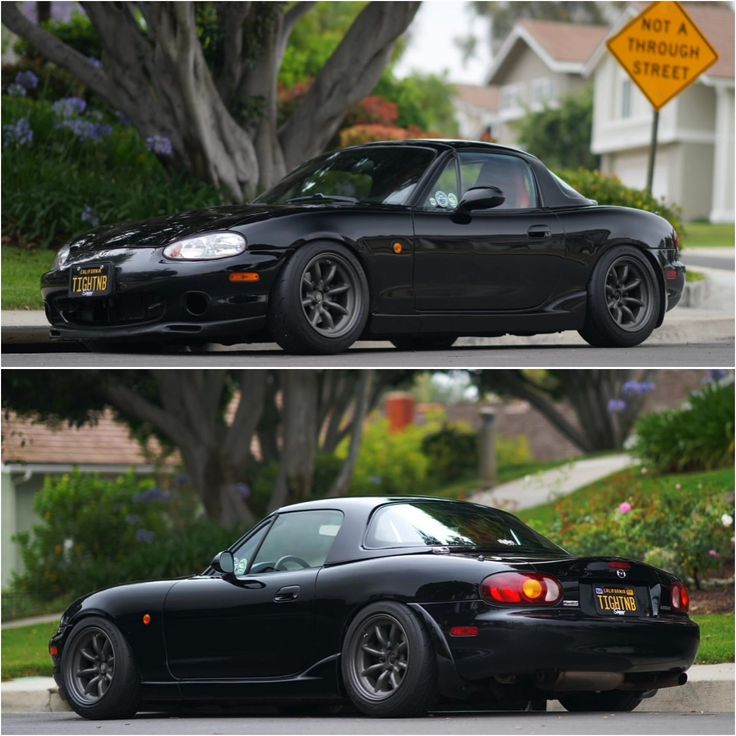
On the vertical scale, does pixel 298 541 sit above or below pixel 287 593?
above

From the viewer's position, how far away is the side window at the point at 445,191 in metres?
9.97

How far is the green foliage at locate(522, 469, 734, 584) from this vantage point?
12.6 m

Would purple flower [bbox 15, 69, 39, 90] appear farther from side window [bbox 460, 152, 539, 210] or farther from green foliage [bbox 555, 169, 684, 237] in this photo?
side window [bbox 460, 152, 539, 210]

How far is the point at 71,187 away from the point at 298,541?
27.2 feet

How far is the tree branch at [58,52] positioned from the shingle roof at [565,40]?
155 ft

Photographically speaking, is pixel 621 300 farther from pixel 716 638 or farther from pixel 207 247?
pixel 207 247

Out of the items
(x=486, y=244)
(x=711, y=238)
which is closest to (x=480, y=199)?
(x=486, y=244)

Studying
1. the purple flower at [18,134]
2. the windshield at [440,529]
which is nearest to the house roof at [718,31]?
the purple flower at [18,134]

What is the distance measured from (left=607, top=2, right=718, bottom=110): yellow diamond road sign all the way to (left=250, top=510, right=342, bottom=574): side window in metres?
9.05

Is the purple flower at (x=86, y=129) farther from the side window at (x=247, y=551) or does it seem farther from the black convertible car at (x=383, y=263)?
the side window at (x=247, y=551)

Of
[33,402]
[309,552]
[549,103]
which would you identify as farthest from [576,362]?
[549,103]

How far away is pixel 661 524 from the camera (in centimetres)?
1330

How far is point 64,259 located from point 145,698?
3.21m

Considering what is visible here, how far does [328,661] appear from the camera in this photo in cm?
747
